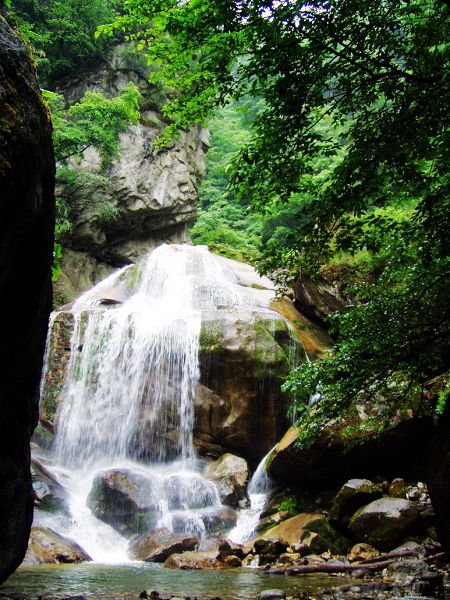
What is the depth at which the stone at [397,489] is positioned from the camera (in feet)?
32.9

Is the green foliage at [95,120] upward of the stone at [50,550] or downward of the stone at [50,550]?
upward

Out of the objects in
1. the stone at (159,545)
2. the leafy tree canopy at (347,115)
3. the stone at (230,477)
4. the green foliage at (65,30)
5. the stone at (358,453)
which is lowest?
the stone at (159,545)

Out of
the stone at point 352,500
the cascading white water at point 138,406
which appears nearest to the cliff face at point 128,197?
the cascading white water at point 138,406

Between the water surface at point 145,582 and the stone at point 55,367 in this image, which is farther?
the stone at point 55,367

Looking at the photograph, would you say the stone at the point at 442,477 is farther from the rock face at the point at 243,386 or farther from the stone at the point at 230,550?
the rock face at the point at 243,386

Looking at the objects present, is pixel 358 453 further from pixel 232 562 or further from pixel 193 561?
pixel 193 561

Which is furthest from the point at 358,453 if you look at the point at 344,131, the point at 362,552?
the point at 344,131

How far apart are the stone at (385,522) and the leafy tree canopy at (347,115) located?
4.62 meters

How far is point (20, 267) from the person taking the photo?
398cm

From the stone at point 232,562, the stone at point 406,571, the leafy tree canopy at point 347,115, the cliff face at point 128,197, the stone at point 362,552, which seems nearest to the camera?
the leafy tree canopy at point 347,115

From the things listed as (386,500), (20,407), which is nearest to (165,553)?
(386,500)

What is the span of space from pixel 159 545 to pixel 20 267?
8296 mm

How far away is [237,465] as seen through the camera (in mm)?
13633

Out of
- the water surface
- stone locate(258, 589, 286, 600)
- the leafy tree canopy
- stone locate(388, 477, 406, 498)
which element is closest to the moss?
stone locate(388, 477, 406, 498)
